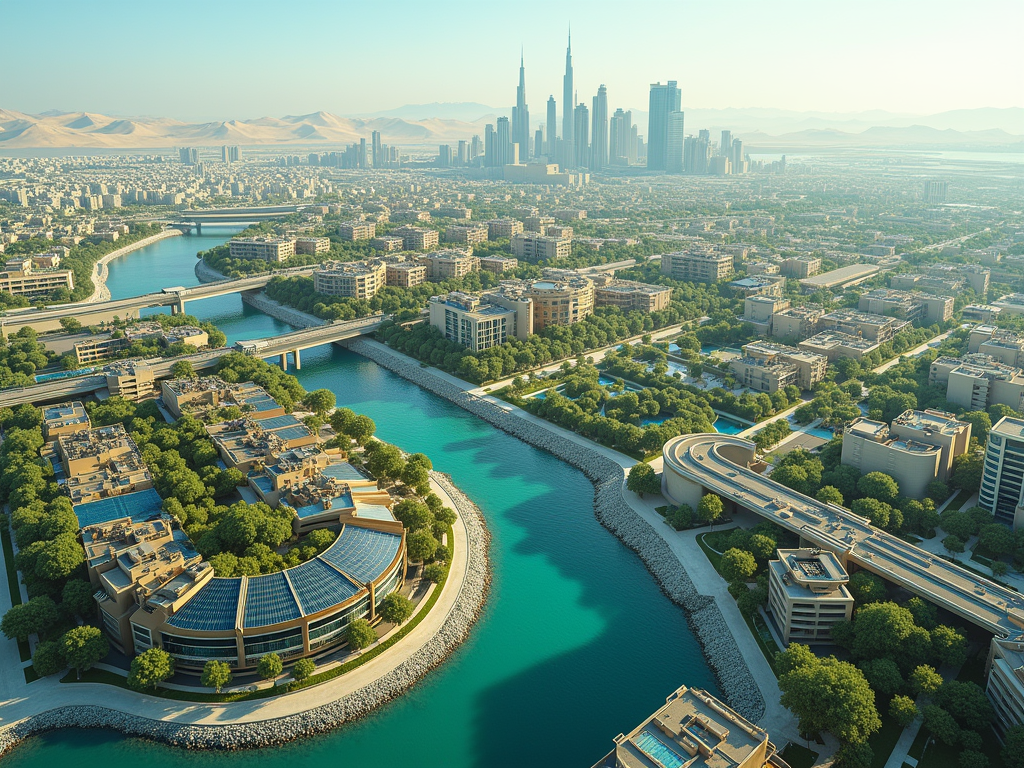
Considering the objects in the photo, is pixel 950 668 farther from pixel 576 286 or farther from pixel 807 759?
pixel 576 286

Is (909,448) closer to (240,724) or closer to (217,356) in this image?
(240,724)

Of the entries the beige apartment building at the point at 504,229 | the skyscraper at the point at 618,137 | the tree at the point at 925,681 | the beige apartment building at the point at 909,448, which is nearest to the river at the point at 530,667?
the tree at the point at 925,681

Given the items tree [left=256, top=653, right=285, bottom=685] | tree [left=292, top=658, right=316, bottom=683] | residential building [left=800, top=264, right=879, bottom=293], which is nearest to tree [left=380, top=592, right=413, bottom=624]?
tree [left=292, top=658, right=316, bottom=683]

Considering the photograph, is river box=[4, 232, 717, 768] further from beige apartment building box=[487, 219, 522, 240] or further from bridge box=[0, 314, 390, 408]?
beige apartment building box=[487, 219, 522, 240]

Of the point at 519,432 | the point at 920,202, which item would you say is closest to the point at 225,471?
the point at 519,432

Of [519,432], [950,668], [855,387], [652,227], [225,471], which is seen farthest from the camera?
[652,227]

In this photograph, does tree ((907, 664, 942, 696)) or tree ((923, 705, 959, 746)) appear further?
tree ((907, 664, 942, 696))
